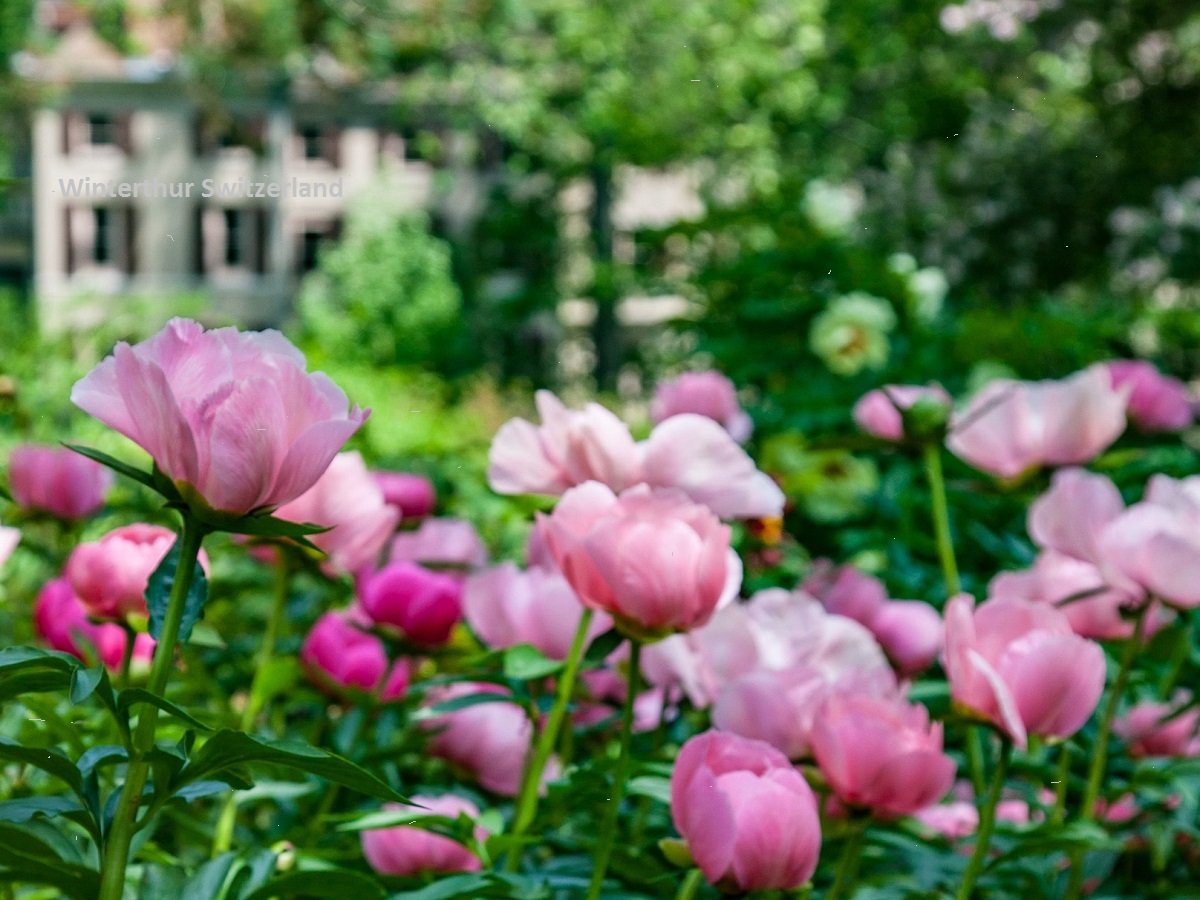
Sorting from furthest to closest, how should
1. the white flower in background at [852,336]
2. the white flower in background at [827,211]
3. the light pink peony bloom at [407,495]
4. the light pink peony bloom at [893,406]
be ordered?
the white flower in background at [827,211]
the white flower in background at [852,336]
the light pink peony bloom at [407,495]
the light pink peony bloom at [893,406]

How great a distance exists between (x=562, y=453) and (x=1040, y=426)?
42 centimetres

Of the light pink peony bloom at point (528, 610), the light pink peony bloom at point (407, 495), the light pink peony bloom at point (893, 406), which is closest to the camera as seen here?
Result: the light pink peony bloom at point (528, 610)

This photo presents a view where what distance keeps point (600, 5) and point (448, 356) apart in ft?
11.5

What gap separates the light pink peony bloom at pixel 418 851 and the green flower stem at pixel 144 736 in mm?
203

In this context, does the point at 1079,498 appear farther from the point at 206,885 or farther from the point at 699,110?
the point at 699,110

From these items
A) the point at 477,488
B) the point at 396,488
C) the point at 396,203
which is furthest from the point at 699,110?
the point at 396,488

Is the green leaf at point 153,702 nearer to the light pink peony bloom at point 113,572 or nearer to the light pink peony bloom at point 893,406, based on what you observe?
the light pink peony bloom at point 113,572

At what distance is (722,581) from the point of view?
0.55m

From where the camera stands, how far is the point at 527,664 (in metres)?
0.60

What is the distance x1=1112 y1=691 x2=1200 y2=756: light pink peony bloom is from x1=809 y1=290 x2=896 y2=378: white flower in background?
1.40 m

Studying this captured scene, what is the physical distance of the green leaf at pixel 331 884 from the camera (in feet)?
1.44

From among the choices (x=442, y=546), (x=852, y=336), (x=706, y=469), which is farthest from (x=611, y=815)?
(x=852, y=336)

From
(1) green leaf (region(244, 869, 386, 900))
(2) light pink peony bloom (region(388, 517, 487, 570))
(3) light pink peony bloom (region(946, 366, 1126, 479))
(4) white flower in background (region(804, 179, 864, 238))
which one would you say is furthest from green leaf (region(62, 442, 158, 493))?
(4) white flower in background (region(804, 179, 864, 238))

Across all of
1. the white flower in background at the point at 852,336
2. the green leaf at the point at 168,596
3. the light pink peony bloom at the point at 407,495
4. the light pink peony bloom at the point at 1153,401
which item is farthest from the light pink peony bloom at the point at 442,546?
the white flower in background at the point at 852,336
